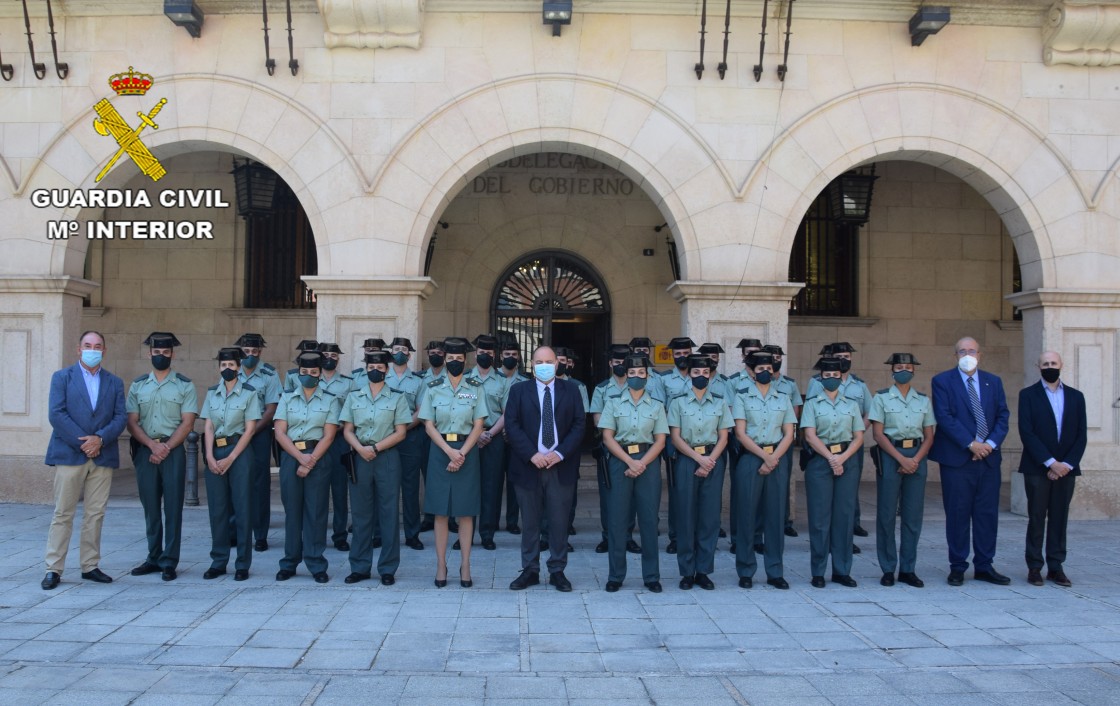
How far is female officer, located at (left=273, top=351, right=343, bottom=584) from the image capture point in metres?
6.75

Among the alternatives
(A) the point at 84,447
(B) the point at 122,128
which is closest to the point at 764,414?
(A) the point at 84,447

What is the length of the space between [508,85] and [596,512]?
496 centimetres

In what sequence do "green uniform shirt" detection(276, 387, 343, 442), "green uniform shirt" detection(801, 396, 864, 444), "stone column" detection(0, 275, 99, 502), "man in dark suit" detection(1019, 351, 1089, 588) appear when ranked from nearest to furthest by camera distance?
"green uniform shirt" detection(276, 387, 343, 442), "green uniform shirt" detection(801, 396, 864, 444), "man in dark suit" detection(1019, 351, 1089, 588), "stone column" detection(0, 275, 99, 502)

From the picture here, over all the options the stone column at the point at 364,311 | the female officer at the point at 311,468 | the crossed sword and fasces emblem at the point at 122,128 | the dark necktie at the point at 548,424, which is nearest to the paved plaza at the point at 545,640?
the female officer at the point at 311,468

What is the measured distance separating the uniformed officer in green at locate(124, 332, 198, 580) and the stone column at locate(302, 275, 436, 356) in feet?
7.87

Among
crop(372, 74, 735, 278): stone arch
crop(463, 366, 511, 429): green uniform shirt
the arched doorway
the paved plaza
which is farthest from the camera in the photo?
the arched doorway

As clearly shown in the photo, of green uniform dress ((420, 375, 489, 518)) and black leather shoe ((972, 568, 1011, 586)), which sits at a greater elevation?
green uniform dress ((420, 375, 489, 518))

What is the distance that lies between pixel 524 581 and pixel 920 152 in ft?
21.7

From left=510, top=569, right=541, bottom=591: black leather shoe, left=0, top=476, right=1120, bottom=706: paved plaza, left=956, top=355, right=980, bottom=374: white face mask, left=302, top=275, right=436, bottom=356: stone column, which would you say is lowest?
left=0, top=476, right=1120, bottom=706: paved plaza

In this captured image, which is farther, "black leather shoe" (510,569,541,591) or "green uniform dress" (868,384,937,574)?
"green uniform dress" (868,384,937,574)

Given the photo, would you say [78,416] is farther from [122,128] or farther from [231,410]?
[122,128]

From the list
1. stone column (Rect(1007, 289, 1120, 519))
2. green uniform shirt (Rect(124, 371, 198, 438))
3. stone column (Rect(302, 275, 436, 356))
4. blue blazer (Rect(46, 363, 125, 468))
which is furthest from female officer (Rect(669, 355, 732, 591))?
stone column (Rect(1007, 289, 1120, 519))

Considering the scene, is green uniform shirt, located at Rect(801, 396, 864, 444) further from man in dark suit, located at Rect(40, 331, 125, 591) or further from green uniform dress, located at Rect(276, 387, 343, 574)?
man in dark suit, located at Rect(40, 331, 125, 591)

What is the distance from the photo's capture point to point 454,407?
22.0 feet
